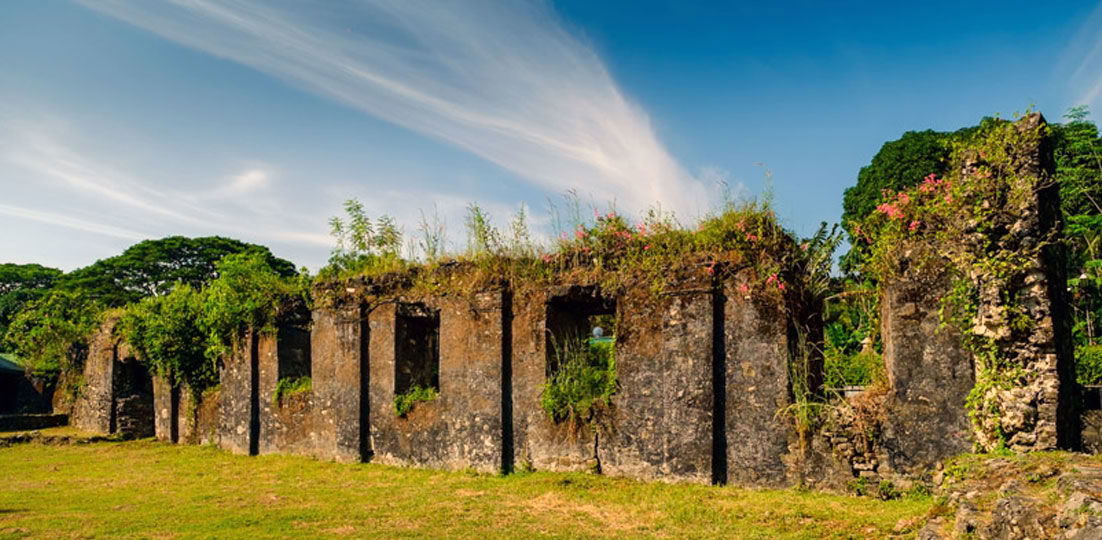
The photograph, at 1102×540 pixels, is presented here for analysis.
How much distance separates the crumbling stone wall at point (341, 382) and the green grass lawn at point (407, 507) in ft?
1.97

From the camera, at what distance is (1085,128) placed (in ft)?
75.3

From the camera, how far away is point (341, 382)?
40.4 feet

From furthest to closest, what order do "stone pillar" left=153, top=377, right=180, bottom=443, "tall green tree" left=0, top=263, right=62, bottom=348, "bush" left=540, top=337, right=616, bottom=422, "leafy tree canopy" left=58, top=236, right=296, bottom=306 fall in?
"tall green tree" left=0, top=263, right=62, bottom=348 → "leafy tree canopy" left=58, top=236, right=296, bottom=306 → "stone pillar" left=153, top=377, right=180, bottom=443 → "bush" left=540, top=337, right=616, bottom=422

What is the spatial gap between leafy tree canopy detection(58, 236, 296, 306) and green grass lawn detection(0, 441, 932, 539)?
2880cm

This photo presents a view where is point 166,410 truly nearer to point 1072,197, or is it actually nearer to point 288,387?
point 288,387

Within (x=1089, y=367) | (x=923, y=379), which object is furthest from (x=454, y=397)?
(x=1089, y=367)

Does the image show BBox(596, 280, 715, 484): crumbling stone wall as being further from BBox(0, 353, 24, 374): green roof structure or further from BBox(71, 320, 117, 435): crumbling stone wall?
BBox(0, 353, 24, 374): green roof structure

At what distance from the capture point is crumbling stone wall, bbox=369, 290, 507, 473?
34.1 ft

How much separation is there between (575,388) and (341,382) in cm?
452

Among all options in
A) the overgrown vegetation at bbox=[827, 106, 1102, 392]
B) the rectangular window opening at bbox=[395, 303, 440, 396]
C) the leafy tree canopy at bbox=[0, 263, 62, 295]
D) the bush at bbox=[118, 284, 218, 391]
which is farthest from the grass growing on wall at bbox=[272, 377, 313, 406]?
the leafy tree canopy at bbox=[0, 263, 62, 295]

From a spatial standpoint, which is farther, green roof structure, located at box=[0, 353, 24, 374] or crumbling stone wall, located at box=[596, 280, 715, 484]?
green roof structure, located at box=[0, 353, 24, 374]

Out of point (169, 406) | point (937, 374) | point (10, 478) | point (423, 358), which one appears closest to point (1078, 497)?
point (937, 374)

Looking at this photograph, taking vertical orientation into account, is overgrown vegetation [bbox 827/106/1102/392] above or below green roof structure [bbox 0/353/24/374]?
above

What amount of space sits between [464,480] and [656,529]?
3.66 m
